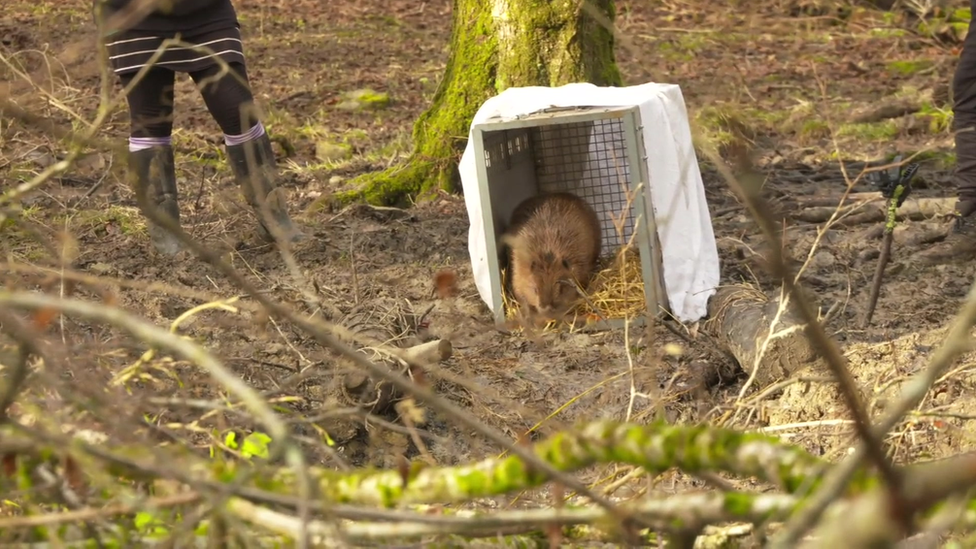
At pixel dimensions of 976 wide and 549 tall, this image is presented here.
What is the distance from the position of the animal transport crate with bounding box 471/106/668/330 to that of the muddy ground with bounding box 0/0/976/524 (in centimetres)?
32

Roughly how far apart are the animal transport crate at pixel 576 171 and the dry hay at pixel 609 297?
0.19 ft

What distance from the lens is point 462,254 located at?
598 cm

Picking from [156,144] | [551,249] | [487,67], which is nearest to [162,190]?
[156,144]

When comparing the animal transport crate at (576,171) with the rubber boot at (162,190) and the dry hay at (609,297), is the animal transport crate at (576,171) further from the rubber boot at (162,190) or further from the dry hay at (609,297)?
the rubber boot at (162,190)

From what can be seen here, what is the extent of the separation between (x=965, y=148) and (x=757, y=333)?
1.78 metres

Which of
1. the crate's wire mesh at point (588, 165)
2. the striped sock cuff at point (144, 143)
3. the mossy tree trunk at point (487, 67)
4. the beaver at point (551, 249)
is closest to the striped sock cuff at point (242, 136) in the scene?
the striped sock cuff at point (144, 143)

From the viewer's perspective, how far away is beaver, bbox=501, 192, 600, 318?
549 cm

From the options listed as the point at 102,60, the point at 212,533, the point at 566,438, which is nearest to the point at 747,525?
the point at 566,438

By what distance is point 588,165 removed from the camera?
648 cm

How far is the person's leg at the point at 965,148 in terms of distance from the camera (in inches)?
205

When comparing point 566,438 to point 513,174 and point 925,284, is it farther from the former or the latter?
point 513,174

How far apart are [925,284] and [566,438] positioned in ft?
12.8

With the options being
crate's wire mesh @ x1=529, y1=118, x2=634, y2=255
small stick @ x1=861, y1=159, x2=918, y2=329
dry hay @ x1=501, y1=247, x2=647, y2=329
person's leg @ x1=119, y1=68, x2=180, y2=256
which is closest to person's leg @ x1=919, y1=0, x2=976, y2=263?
small stick @ x1=861, y1=159, x2=918, y2=329

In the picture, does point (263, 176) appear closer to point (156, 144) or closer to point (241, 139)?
point (241, 139)
